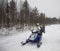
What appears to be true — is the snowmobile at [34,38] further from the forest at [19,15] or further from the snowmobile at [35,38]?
the forest at [19,15]

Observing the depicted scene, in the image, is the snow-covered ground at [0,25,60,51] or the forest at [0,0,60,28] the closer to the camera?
the snow-covered ground at [0,25,60,51]

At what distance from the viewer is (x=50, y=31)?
1.25 m

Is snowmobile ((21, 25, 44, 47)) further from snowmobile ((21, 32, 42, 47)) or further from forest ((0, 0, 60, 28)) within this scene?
forest ((0, 0, 60, 28))

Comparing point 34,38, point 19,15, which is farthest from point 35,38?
point 19,15

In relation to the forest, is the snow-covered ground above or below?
below

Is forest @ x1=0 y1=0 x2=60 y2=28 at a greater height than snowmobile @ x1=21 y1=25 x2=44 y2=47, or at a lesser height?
greater

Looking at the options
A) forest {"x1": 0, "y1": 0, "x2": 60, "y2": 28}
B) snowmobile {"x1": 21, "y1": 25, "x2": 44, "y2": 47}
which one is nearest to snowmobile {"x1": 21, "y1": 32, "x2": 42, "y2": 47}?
snowmobile {"x1": 21, "y1": 25, "x2": 44, "y2": 47}

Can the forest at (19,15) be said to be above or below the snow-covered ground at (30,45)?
above

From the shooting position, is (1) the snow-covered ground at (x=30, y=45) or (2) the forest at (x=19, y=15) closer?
(1) the snow-covered ground at (x=30, y=45)

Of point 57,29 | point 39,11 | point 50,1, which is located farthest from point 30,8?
point 57,29

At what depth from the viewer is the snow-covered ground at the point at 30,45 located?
3.92 feet

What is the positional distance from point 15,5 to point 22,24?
228mm

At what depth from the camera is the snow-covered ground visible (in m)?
1.20

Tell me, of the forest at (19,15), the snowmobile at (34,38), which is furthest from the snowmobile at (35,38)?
the forest at (19,15)
